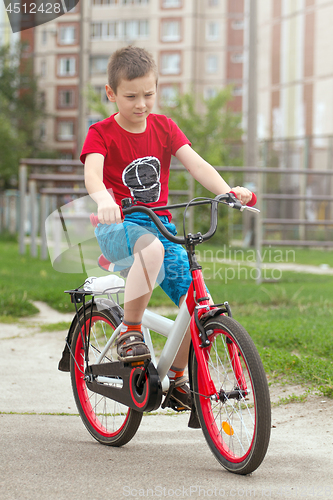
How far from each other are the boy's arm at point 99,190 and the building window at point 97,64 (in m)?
53.9

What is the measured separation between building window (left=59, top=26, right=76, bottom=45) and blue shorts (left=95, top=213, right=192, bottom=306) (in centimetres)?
5525

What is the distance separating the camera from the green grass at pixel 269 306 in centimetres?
403

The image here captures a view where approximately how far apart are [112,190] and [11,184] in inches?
1744

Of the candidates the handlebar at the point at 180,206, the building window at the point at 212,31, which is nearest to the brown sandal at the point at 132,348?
the handlebar at the point at 180,206

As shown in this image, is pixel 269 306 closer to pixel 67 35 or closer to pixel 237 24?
pixel 237 24

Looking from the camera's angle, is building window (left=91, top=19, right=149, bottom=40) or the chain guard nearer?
the chain guard

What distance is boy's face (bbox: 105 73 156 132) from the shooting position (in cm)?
271

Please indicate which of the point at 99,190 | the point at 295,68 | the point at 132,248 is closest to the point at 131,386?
the point at 132,248

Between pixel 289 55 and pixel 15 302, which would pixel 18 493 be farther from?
pixel 289 55

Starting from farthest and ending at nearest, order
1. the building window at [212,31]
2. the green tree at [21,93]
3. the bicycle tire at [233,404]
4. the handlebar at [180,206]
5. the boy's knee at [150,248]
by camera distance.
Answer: the green tree at [21,93] < the building window at [212,31] < the boy's knee at [150,248] < the handlebar at [180,206] < the bicycle tire at [233,404]

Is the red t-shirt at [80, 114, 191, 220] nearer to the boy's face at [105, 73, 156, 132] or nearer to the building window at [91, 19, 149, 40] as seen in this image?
the boy's face at [105, 73, 156, 132]

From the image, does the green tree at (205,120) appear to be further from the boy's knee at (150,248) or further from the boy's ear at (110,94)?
the boy's knee at (150,248)

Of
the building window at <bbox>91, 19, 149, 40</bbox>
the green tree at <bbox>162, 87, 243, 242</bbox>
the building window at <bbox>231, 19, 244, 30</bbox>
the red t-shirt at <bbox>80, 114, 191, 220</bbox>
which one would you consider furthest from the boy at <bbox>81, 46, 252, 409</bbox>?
the building window at <bbox>231, 19, 244, 30</bbox>

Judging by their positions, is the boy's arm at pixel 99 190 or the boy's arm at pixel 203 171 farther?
the boy's arm at pixel 203 171
